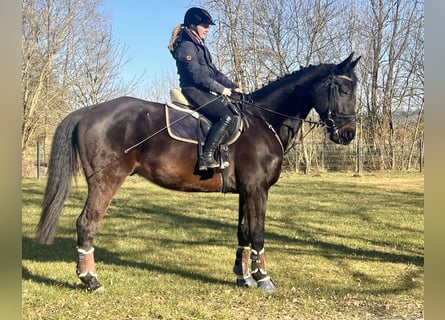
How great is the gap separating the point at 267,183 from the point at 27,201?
4.02 metres

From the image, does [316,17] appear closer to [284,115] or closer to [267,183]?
[284,115]

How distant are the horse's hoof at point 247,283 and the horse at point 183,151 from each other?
1 cm

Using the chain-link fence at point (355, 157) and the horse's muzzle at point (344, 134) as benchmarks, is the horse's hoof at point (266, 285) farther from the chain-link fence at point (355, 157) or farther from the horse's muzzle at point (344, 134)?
the chain-link fence at point (355, 157)

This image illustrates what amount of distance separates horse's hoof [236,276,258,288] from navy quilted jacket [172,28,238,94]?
2.07 meters

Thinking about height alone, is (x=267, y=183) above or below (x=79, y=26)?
below

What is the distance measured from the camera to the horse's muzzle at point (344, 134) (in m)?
4.41

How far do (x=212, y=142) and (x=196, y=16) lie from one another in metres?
1.29

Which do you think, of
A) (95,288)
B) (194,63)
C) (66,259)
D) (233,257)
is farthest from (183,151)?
(66,259)

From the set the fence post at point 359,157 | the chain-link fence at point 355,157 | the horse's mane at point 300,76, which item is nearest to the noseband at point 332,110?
the horse's mane at point 300,76

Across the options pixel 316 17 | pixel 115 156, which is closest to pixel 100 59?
pixel 115 156

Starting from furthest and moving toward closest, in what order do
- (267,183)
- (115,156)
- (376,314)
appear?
(267,183) < (115,156) < (376,314)

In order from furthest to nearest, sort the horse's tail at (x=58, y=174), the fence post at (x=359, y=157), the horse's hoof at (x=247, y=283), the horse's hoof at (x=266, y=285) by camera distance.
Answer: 1. the fence post at (x=359, y=157)
2. the horse's hoof at (x=247, y=283)
3. the horse's hoof at (x=266, y=285)
4. the horse's tail at (x=58, y=174)

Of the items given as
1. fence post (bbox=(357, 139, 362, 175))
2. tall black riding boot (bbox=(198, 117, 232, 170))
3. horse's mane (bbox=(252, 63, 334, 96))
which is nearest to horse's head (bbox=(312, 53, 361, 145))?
horse's mane (bbox=(252, 63, 334, 96))

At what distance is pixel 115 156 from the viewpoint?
170 inches
